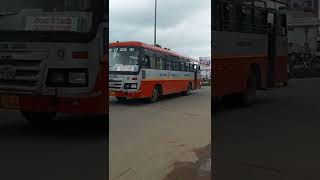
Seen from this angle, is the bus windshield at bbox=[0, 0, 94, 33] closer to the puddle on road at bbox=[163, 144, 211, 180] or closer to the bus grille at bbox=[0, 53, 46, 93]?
the bus grille at bbox=[0, 53, 46, 93]

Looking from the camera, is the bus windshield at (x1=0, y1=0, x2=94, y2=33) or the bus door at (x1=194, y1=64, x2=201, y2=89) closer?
the bus door at (x1=194, y1=64, x2=201, y2=89)

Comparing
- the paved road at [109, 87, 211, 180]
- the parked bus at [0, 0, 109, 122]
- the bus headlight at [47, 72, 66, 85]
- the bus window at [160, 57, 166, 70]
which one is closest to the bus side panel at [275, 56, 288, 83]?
the paved road at [109, 87, 211, 180]

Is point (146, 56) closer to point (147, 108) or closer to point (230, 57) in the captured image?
point (147, 108)

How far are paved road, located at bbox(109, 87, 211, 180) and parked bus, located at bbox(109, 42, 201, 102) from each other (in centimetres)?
6

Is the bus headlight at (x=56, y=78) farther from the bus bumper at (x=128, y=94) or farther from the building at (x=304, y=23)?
the building at (x=304, y=23)

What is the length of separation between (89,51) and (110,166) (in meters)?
0.64

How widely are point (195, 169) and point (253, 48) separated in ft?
2.51

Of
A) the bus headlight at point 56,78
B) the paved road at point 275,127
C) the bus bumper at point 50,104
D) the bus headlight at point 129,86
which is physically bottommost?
the paved road at point 275,127

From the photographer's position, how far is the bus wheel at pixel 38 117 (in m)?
2.53

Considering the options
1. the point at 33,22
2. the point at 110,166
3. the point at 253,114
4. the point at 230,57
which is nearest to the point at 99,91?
→ the point at 110,166

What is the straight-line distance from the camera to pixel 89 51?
2.39 m

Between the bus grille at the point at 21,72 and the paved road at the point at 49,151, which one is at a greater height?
the bus grille at the point at 21,72

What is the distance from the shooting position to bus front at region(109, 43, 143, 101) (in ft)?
6.55

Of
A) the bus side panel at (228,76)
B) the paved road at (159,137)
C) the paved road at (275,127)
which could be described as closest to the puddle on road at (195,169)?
the paved road at (159,137)
